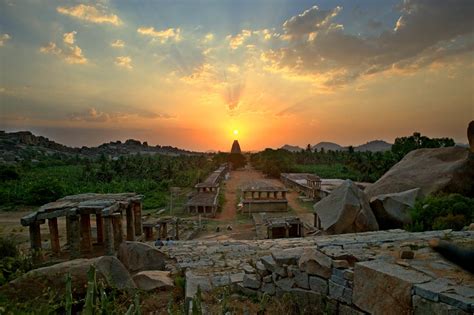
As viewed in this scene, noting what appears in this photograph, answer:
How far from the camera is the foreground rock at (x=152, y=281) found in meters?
5.84

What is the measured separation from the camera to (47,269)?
233 inches

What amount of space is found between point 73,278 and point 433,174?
1315 cm

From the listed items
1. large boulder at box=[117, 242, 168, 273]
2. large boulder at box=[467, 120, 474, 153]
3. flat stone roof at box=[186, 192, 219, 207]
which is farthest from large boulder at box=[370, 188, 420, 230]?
flat stone roof at box=[186, 192, 219, 207]

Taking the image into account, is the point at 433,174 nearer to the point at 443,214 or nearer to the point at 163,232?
the point at 443,214

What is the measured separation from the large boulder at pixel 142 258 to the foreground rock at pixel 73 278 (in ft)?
4.35

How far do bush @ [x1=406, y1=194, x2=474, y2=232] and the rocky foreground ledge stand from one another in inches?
104

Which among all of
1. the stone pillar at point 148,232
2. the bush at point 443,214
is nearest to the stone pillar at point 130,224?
the stone pillar at point 148,232

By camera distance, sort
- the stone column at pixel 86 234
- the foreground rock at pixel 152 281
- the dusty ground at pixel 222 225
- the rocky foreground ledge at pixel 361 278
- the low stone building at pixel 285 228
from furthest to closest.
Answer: the dusty ground at pixel 222 225 < the low stone building at pixel 285 228 < the stone column at pixel 86 234 < the foreground rock at pixel 152 281 < the rocky foreground ledge at pixel 361 278

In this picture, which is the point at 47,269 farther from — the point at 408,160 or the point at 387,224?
the point at 408,160

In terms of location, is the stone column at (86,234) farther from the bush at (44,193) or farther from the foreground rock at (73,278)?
the bush at (44,193)

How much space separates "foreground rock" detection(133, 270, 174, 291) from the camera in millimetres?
5844

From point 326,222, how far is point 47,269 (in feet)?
26.4

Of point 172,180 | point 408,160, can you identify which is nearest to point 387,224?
point 408,160

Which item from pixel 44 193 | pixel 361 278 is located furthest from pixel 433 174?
Result: pixel 44 193
